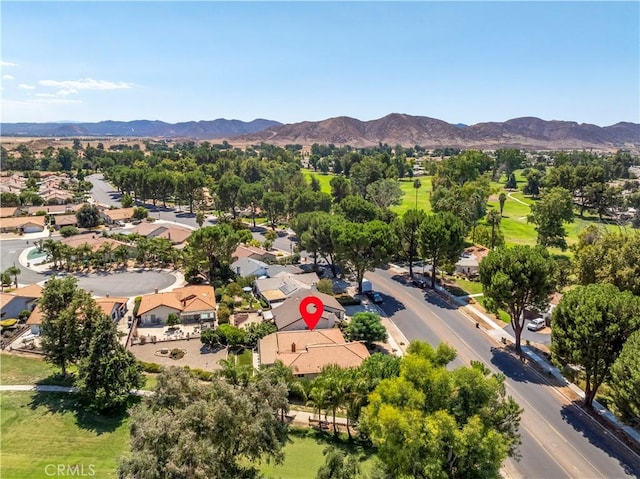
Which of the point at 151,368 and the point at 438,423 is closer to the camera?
the point at 438,423

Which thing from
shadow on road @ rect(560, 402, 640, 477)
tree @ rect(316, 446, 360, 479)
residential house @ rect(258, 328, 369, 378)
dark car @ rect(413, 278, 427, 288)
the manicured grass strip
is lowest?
the manicured grass strip

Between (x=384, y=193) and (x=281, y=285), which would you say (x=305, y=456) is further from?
(x=384, y=193)

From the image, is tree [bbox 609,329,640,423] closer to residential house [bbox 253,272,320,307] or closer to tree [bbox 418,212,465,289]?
tree [bbox 418,212,465,289]

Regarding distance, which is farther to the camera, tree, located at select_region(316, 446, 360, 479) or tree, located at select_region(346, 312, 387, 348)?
tree, located at select_region(346, 312, 387, 348)

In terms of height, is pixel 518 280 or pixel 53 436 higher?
pixel 518 280

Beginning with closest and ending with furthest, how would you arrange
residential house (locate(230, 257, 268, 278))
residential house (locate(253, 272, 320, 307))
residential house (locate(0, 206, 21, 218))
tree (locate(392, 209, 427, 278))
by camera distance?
residential house (locate(253, 272, 320, 307))
tree (locate(392, 209, 427, 278))
residential house (locate(230, 257, 268, 278))
residential house (locate(0, 206, 21, 218))

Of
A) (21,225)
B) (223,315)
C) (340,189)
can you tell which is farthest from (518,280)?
(21,225)

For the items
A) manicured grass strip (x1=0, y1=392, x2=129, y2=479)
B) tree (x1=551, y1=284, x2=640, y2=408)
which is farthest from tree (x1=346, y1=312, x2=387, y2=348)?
manicured grass strip (x1=0, y1=392, x2=129, y2=479)
